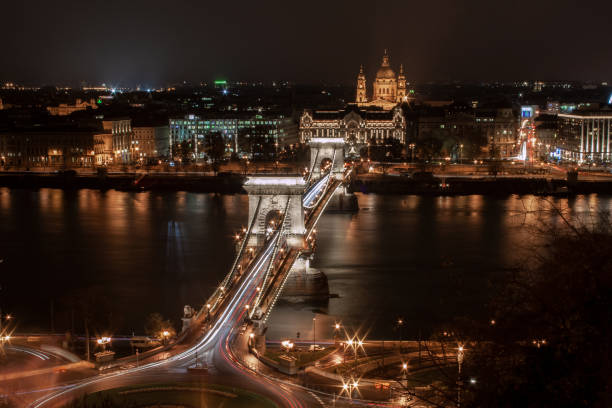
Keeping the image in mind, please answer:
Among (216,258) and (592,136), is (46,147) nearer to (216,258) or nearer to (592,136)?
(216,258)

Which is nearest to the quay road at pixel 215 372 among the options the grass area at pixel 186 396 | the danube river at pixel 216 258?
the grass area at pixel 186 396

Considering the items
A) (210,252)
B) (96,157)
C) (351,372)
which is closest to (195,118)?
(96,157)

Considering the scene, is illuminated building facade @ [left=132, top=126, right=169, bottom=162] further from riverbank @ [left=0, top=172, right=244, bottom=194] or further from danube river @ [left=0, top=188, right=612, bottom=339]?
danube river @ [left=0, top=188, right=612, bottom=339]

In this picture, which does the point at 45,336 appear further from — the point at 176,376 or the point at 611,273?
the point at 611,273

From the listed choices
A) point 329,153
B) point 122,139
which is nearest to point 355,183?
point 329,153

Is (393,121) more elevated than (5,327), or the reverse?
(393,121)

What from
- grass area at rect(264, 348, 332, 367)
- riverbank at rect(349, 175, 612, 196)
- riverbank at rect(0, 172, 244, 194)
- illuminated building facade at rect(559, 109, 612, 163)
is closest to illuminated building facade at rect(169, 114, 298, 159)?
riverbank at rect(0, 172, 244, 194)

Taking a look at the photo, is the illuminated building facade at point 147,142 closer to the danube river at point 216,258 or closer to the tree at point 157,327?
the danube river at point 216,258

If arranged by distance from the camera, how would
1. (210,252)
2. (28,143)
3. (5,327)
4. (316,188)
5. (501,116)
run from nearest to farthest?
(5,327), (210,252), (316,188), (28,143), (501,116)
